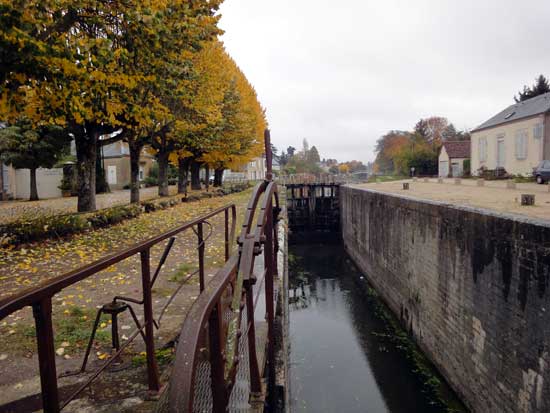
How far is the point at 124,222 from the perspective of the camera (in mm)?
10484

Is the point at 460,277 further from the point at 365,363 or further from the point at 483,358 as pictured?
the point at 365,363

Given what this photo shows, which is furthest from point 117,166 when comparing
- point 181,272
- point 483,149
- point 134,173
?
→ point 181,272

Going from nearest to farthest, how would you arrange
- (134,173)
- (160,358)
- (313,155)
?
(160,358), (134,173), (313,155)

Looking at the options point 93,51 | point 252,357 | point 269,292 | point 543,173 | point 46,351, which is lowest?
point 252,357

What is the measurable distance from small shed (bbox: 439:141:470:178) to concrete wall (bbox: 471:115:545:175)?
15.1ft

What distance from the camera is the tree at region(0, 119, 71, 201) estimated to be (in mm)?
19425

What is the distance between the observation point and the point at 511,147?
24.5 meters

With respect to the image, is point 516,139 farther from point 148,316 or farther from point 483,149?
point 148,316

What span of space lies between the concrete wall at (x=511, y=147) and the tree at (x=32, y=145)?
80.5ft

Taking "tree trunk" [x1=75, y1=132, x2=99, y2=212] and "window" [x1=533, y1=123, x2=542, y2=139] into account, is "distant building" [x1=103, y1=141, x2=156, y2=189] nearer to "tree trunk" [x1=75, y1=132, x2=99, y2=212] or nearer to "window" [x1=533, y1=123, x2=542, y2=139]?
"tree trunk" [x1=75, y1=132, x2=99, y2=212]

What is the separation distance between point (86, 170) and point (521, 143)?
22855 mm

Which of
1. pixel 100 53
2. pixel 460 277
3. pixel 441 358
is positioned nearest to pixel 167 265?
pixel 100 53

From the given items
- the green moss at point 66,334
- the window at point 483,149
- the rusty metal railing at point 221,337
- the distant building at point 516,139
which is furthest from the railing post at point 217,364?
the window at point 483,149

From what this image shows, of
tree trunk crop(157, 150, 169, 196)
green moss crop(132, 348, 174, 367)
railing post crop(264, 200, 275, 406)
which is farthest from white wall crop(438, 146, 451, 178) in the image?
green moss crop(132, 348, 174, 367)
